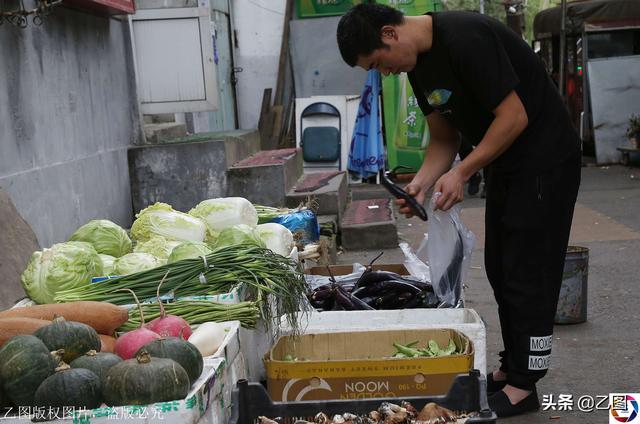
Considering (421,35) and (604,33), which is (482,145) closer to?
(421,35)

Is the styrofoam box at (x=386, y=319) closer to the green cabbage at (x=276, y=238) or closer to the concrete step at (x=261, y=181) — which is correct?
the green cabbage at (x=276, y=238)

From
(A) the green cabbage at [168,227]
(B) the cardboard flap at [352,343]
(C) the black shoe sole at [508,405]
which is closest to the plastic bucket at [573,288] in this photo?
(C) the black shoe sole at [508,405]

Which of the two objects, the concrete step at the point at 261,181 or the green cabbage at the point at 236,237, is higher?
the green cabbage at the point at 236,237

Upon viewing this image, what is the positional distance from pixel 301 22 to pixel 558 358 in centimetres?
1145

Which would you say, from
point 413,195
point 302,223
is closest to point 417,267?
point 413,195

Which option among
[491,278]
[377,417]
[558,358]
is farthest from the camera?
[558,358]

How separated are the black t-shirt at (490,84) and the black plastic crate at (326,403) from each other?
4.45 feet

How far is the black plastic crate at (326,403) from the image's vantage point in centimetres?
296

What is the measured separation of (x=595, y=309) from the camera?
6.24 meters

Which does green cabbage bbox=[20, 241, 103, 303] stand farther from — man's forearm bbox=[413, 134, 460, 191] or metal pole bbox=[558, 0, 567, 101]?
metal pole bbox=[558, 0, 567, 101]

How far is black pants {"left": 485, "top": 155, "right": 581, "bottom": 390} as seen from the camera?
3971mm

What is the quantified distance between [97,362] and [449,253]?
6.60 ft

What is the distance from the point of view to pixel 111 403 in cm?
273

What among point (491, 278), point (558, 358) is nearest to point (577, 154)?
point (491, 278)
